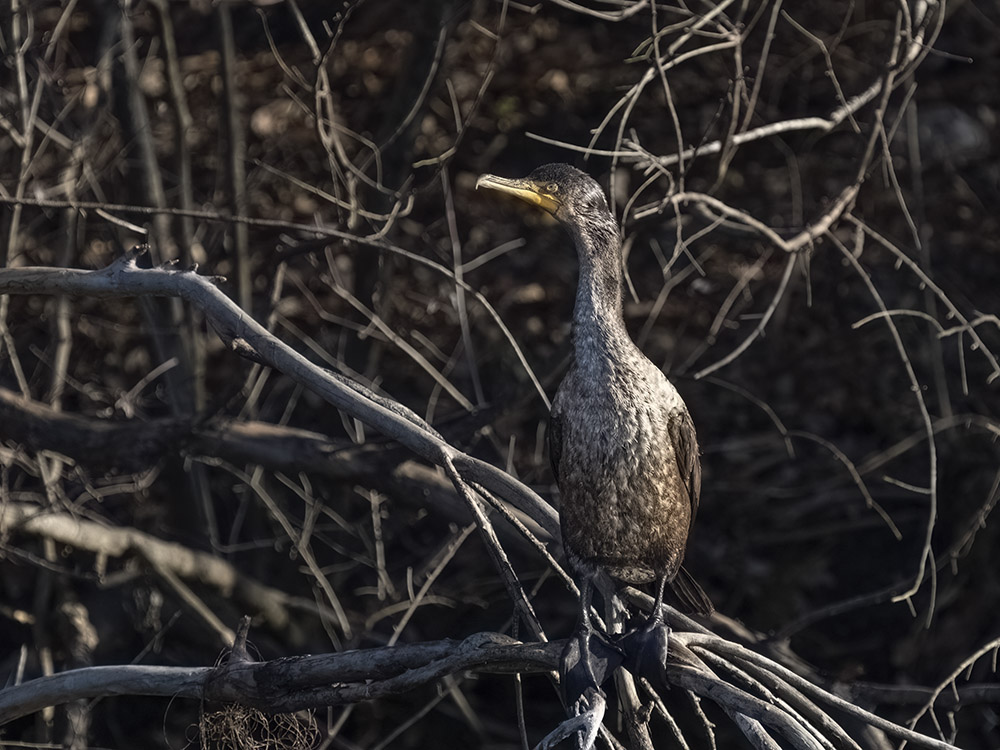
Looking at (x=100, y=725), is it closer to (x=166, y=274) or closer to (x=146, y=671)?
(x=146, y=671)

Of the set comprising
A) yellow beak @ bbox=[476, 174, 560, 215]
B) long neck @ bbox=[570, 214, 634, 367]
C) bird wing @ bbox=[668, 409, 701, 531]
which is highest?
yellow beak @ bbox=[476, 174, 560, 215]

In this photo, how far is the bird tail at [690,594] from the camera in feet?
11.2

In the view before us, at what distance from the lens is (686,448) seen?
3244mm

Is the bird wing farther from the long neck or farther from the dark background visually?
the dark background

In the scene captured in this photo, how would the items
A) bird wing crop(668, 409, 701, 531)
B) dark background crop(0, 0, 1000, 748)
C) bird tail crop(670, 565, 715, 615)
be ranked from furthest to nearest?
dark background crop(0, 0, 1000, 748) → bird tail crop(670, 565, 715, 615) → bird wing crop(668, 409, 701, 531)

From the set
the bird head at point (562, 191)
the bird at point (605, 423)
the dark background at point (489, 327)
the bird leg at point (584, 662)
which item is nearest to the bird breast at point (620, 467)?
the bird at point (605, 423)

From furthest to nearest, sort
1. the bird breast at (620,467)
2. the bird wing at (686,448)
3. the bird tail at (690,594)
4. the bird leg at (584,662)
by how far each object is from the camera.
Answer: the bird tail at (690,594)
the bird wing at (686,448)
the bird breast at (620,467)
the bird leg at (584,662)

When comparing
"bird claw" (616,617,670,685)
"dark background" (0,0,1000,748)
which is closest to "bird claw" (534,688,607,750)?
"bird claw" (616,617,670,685)

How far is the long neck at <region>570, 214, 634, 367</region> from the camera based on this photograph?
9.87 feet

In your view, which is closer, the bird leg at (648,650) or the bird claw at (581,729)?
the bird claw at (581,729)

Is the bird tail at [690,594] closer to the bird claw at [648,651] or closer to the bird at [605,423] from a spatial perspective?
the bird at [605,423]

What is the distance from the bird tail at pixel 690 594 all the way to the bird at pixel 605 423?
A: 0.23 m

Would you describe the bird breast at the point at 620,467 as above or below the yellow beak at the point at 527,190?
below

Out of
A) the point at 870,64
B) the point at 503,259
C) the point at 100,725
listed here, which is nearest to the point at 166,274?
the point at 100,725
